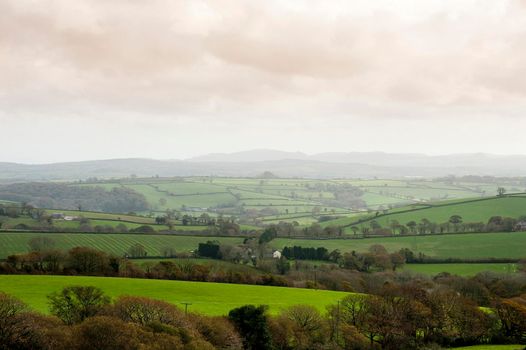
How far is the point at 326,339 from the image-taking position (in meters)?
39.5

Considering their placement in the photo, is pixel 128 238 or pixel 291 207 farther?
pixel 291 207

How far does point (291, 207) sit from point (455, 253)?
296 ft

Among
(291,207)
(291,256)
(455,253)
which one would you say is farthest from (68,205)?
(455,253)

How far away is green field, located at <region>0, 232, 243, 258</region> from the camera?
256 feet

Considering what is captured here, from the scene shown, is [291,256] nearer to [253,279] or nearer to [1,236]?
[253,279]

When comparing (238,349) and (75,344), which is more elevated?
(75,344)

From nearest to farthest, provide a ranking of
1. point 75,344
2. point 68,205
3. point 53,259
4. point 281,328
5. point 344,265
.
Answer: point 75,344 < point 281,328 < point 53,259 < point 344,265 < point 68,205

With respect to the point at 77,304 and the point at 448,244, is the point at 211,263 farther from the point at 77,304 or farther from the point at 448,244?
the point at 448,244

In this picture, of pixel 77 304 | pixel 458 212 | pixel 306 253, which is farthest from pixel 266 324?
pixel 458 212

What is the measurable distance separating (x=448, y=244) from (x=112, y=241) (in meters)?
57.9

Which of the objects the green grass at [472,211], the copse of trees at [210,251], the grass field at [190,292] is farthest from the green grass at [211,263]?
the green grass at [472,211]

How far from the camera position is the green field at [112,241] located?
78000 mm

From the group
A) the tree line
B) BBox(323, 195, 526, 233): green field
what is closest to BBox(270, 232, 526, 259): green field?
BBox(323, 195, 526, 233): green field

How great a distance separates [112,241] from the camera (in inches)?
3364
